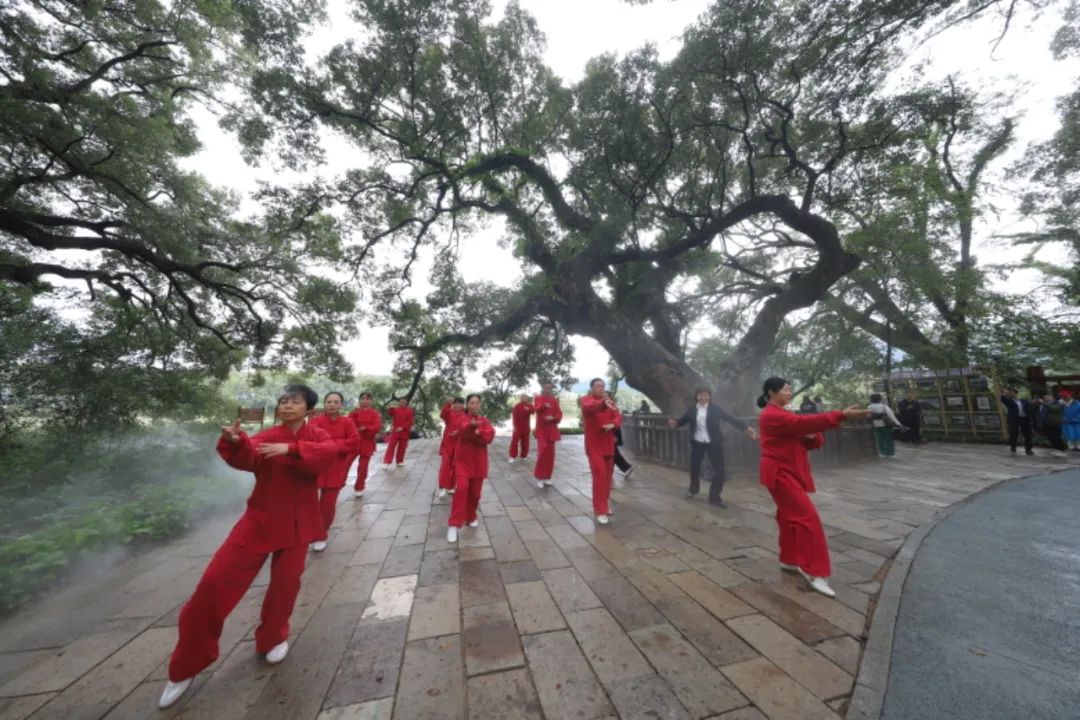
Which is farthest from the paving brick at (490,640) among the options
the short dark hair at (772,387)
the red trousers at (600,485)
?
the short dark hair at (772,387)

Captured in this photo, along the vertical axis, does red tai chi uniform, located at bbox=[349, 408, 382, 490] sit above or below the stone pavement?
above

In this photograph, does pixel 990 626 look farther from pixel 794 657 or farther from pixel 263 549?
pixel 263 549

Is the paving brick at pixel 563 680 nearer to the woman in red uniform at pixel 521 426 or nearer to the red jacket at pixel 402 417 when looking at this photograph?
the woman in red uniform at pixel 521 426

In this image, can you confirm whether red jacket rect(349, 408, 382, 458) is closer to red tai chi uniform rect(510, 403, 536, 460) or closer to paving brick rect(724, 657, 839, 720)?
red tai chi uniform rect(510, 403, 536, 460)

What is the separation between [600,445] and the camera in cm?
514

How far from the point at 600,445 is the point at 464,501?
6.21 feet

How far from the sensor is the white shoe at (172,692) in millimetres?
1975

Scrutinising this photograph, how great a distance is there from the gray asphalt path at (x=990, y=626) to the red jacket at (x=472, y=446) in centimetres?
384

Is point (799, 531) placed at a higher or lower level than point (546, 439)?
lower

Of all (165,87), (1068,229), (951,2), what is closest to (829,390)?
(1068,229)

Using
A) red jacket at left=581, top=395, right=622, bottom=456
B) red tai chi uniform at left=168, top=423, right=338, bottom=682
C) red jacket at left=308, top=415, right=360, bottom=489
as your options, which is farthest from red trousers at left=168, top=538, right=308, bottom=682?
red jacket at left=581, top=395, right=622, bottom=456

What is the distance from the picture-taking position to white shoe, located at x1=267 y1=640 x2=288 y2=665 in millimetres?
2307

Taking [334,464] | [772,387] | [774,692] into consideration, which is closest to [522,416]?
[334,464]

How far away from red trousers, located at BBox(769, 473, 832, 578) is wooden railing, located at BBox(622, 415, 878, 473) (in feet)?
15.8
